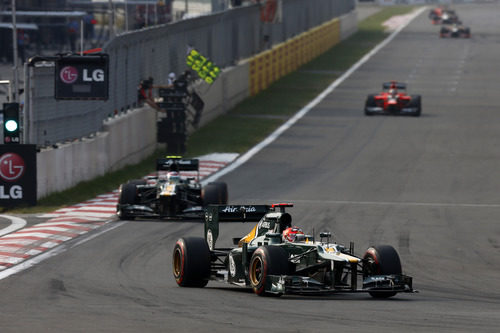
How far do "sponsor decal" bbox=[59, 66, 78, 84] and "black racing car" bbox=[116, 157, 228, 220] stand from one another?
327cm

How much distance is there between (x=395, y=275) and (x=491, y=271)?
4623 mm

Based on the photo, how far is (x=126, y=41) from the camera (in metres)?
33.7

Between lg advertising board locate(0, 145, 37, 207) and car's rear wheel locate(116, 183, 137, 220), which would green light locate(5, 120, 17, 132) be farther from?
car's rear wheel locate(116, 183, 137, 220)

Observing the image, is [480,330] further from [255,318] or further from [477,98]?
Answer: [477,98]

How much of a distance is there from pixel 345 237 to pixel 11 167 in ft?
26.9

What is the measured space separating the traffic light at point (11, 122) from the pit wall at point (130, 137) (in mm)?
1987

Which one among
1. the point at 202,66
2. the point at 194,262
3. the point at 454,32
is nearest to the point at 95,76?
the point at 194,262

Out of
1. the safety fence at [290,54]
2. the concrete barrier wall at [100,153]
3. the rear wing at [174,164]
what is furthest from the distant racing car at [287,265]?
the safety fence at [290,54]

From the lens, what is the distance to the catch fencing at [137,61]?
27.9 m

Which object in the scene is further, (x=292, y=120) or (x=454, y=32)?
(x=454, y=32)

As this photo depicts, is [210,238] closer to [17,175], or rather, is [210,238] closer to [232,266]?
[232,266]

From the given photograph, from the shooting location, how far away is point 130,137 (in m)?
33.9

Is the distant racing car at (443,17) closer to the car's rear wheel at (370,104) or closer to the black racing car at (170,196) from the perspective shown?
the car's rear wheel at (370,104)

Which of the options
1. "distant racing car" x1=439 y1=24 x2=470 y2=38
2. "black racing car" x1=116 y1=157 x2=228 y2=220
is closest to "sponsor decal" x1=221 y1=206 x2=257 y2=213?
"black racing car" x1=116 y1=157 x2=228 y2=220
